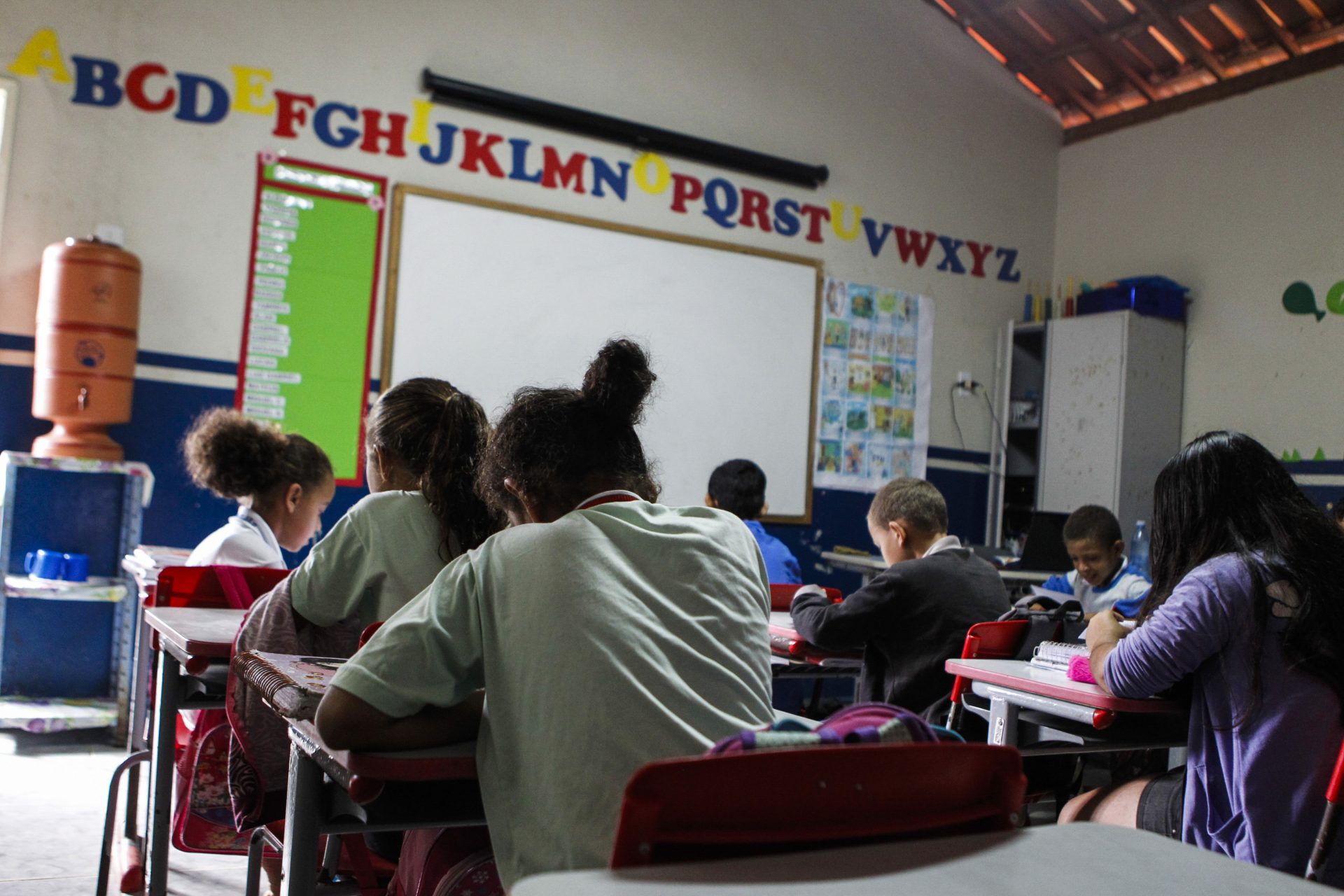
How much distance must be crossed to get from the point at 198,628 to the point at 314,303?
2.55 meters

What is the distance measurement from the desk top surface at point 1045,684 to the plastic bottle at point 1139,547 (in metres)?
3.19

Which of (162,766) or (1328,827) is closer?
(1328,827)

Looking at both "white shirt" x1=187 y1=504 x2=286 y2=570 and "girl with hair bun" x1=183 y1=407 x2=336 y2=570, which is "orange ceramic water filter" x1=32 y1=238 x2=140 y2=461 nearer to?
"girl with hair bun" x1=183 y1=407 x2=336 y2=570

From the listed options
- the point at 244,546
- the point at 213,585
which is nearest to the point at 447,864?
the point at 213,585

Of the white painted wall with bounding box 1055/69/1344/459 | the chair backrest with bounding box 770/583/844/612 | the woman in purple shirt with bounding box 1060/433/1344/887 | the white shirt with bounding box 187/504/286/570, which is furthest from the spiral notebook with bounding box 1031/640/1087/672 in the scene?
the white painted wall with bounding box 1055/69/1344/459

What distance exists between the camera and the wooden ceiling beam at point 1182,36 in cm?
538

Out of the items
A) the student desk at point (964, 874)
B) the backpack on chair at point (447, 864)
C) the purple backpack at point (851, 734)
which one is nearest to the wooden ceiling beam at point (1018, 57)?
the backpack on chair at point (447, 864)

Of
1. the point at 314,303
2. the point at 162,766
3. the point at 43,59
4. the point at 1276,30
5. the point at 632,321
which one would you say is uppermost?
the point at 1276,30

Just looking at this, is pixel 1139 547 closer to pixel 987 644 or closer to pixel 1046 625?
pixel 1046 625

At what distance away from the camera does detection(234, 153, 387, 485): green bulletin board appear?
4.23m

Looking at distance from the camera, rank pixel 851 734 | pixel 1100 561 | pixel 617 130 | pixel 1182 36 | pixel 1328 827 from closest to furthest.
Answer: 1. pixel 851 734
2. pixel 1328 827
3. pixel 1100 561
4. pixel 617 130
5. pixel 1182 36

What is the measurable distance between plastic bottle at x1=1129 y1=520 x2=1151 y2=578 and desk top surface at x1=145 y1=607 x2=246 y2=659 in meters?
4.41

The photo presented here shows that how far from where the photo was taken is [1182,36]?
18.0ft

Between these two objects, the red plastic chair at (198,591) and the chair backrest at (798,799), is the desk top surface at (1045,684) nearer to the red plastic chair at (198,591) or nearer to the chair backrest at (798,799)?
the chair backrest at (798,799)
